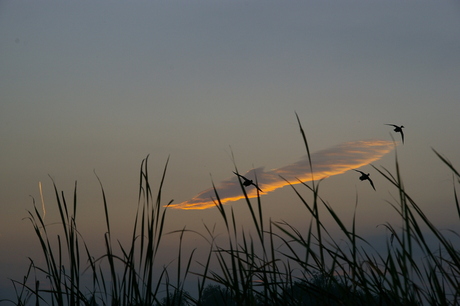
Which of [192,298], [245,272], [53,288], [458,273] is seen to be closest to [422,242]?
[458,273]

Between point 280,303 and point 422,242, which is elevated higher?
point 422,242

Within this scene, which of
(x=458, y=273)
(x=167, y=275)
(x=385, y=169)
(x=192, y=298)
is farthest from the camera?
(x=167, y=275)

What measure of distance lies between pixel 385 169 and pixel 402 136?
0.85 feet

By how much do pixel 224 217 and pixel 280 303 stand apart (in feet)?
1.89

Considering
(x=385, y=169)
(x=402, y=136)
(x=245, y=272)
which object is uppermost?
(x=402, y=136)

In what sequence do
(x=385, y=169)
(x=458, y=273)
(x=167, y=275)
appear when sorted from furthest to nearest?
(x=167, y=275) < (x=385, y=169) < (x=458, y=273)

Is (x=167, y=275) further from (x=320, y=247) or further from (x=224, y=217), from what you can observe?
(x=320, y=247)

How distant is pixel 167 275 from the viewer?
11.2 ft

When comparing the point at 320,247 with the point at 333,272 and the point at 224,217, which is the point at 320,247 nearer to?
the point at 333,272

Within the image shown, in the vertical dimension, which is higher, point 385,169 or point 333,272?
point 385,169

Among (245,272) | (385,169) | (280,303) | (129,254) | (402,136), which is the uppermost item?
(402,136)

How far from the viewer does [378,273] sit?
2648mm

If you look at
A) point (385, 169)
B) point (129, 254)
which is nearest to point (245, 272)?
point (129, 254)

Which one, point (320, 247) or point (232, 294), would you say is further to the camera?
point (232, 294)
